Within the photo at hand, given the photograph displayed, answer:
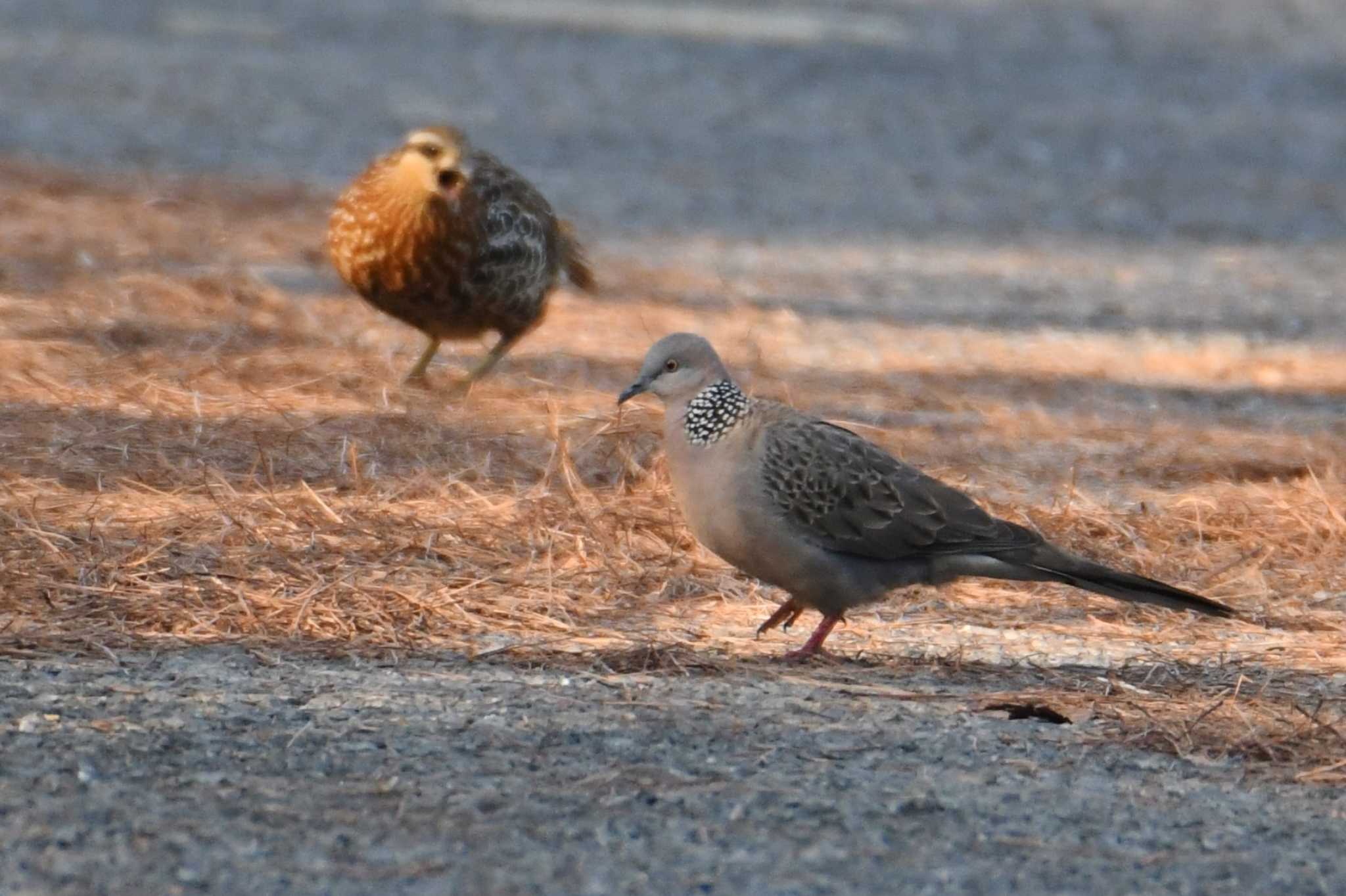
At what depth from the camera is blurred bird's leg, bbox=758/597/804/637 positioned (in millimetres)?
5348

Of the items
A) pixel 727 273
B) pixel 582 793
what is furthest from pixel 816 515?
pixel 727 273

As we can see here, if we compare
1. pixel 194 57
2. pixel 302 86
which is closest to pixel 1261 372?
pixel 302 86

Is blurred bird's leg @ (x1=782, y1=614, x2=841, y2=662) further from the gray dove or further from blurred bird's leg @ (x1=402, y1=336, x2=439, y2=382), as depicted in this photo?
blurred bird's leg @ (x1=402, y1=336, x2=439, y2=382)

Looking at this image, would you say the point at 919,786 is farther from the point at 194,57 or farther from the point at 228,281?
the point at 194,57

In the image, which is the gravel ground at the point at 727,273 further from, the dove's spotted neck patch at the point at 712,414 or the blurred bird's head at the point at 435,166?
the blurred bird's head at the point at 435,166

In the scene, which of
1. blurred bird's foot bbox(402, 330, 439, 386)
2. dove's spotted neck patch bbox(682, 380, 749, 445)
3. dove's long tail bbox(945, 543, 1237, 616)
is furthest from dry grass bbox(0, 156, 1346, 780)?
dove's spotted neck patch bbox(682, 380, 749, 445)

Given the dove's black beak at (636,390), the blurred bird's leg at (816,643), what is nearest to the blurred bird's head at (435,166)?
the dove's black beak at (636,390)

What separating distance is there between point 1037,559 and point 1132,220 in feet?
28.4

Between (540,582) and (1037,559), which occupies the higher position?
(1037,559)

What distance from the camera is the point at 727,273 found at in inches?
450

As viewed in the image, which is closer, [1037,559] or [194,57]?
[1037,559]

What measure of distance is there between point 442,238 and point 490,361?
2.18ft

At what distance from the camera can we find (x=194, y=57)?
18734 mm

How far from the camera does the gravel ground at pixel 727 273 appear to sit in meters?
3.87
